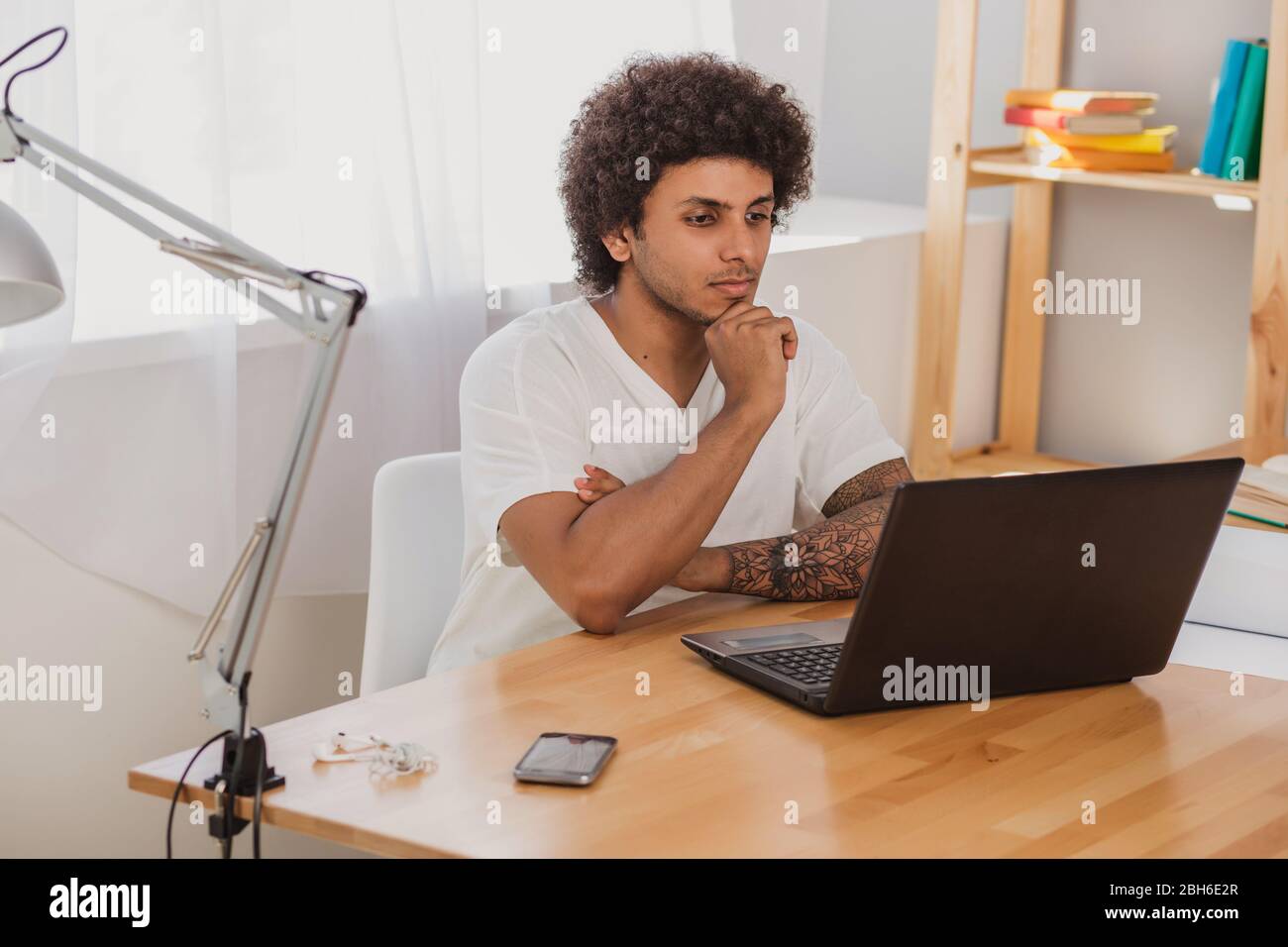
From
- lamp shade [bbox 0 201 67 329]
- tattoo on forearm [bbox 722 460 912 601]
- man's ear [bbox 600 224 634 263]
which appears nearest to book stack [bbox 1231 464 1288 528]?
tattoo on forearm [bbox 722 460 912 601]

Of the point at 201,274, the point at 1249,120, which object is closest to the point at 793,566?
the point at 201,274

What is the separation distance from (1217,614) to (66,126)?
5.17 ft

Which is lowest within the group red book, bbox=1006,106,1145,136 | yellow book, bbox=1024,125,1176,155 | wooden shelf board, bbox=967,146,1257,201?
wooden shelf board, bbox=967,146,1257,201

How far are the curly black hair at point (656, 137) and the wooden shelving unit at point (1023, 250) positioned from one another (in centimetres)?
111

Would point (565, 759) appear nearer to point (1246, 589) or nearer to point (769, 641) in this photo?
point (769, 641)

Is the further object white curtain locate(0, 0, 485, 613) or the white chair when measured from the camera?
white curtain locate(0, 0, 485, 613)

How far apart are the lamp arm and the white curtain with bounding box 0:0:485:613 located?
85 centimetres

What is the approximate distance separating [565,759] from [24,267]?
1.93 feet

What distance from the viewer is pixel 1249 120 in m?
3.10

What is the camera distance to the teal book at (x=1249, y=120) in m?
3.07

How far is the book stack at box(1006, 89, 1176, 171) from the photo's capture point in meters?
3.30

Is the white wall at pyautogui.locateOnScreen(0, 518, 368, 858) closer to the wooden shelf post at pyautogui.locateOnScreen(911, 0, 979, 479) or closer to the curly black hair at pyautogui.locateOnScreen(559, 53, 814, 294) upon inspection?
the curly black hair at pyautogui.locateOnScreen(559, 53, 814, 294)

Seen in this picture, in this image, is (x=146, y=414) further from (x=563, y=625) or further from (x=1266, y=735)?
(x=1266, y=735)
